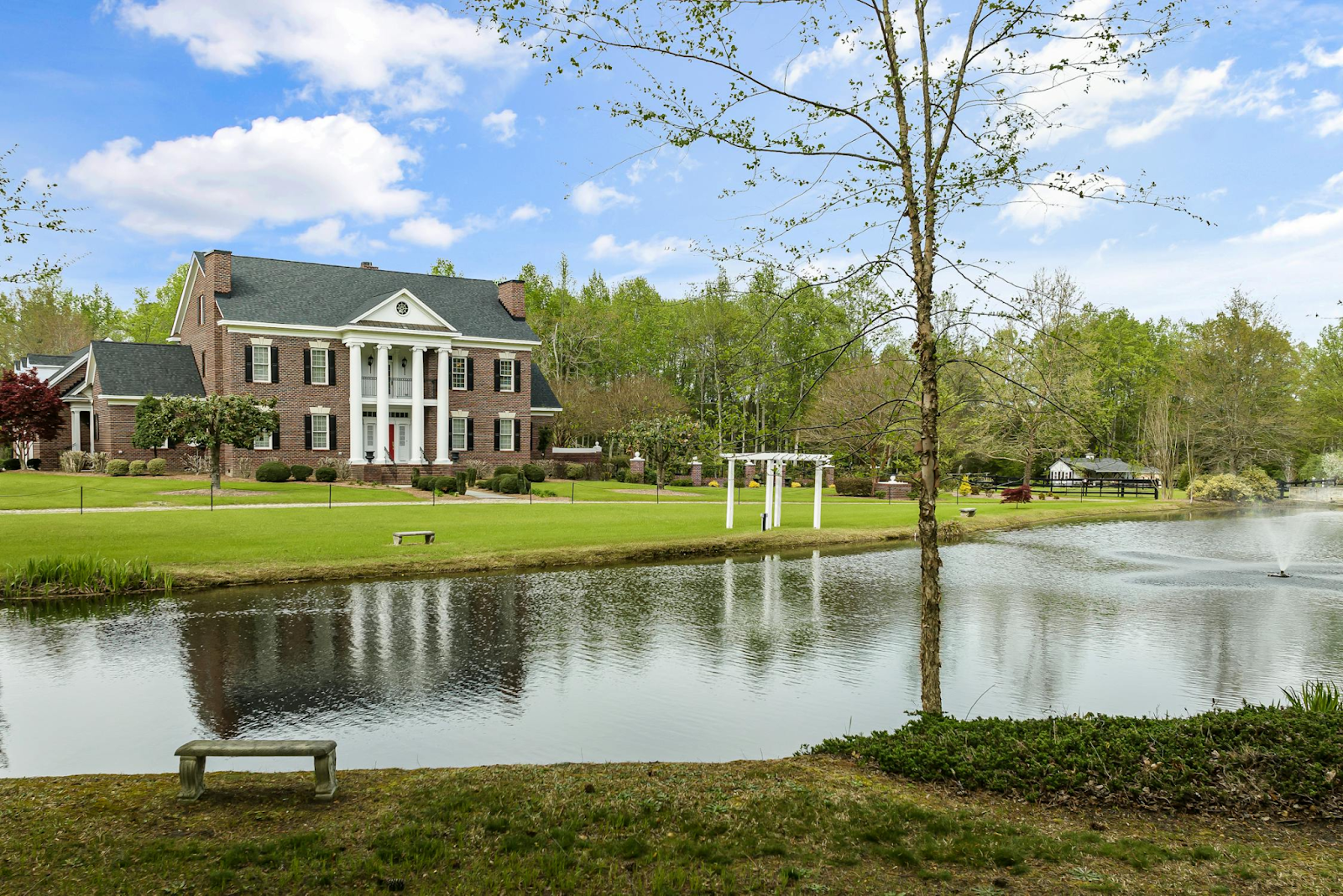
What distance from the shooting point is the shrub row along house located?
41.7m

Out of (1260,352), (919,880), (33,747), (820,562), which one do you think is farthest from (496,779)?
(1260,352)

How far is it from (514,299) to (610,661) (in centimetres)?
4024

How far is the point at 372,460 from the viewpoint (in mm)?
42656

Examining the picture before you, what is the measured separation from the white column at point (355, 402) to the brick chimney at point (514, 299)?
922 centimetres

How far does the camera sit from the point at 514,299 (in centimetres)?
5050

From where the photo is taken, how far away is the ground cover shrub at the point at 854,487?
47.9 m

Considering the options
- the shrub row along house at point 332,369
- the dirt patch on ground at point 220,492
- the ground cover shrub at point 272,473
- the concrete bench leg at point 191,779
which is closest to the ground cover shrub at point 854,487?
the shrub row along house at point 332,369

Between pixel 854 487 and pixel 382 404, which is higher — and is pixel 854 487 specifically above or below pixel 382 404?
below

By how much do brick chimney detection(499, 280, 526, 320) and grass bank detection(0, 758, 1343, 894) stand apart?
147 feet

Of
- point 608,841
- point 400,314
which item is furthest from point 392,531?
point 400,314

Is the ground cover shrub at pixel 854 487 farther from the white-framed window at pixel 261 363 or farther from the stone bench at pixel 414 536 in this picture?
the stone bench at pixel 414 536

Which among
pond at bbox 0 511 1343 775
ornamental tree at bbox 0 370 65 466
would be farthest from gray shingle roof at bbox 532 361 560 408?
pond at bbox 0 511 1343 775

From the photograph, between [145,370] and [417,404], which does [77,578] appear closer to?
[417,404]

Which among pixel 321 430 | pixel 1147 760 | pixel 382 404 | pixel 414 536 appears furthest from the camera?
pixel 382 404
